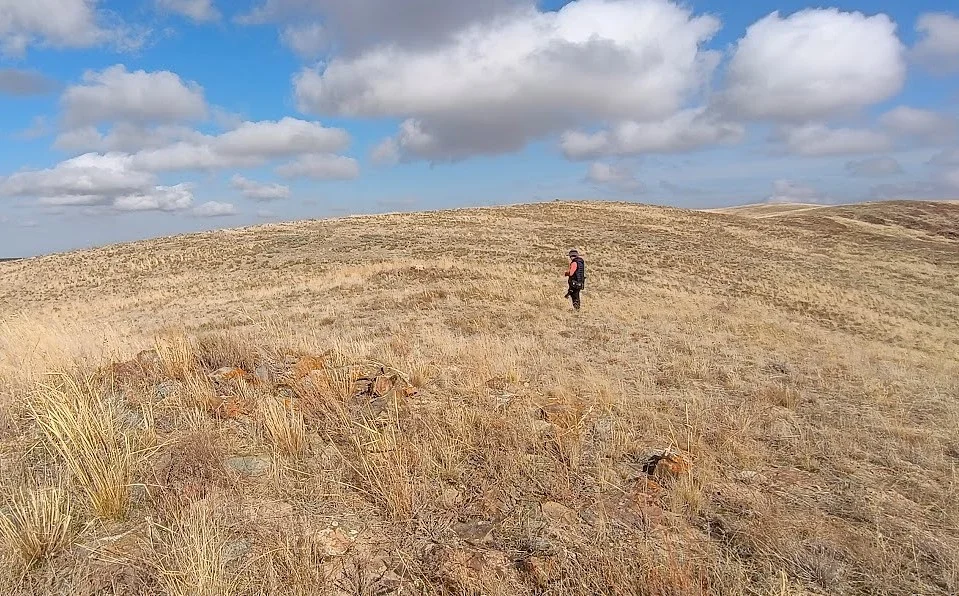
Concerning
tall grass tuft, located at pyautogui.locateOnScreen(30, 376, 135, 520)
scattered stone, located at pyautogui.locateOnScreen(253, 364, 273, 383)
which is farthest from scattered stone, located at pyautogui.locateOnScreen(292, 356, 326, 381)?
tall grass tuft, located at pyautogui.locateOnScreen(30, 376, 135, 520)

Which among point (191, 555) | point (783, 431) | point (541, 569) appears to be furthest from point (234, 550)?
point (783, 431)

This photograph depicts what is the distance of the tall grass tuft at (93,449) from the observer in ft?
10.9

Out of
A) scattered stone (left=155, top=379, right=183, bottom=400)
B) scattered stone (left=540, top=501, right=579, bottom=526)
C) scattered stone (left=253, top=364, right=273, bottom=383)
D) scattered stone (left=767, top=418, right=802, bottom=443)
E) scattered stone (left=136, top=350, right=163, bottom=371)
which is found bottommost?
scattered stone (left=767, top=418, right=802, bottom=443)

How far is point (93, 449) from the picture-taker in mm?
3635

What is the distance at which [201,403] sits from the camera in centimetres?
492

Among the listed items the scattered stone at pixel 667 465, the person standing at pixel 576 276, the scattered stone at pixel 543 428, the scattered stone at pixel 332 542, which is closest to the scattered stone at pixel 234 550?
the scattered stone at pixel 332 542

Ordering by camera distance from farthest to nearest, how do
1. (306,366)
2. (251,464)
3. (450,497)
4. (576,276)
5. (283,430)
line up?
(576,276) → (306,366) → (283,430) → (251,464) → (450,497)

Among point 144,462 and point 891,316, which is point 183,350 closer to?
point 144,462

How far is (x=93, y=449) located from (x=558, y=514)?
3.30 meters

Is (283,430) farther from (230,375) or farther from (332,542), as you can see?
(230,375)

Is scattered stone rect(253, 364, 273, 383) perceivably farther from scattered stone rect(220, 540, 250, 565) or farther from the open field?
scattered stone rect(220, 540, 250, 565)

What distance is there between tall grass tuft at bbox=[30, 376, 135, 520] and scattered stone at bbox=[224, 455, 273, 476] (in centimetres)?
67

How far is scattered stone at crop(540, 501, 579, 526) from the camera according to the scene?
3554 mm

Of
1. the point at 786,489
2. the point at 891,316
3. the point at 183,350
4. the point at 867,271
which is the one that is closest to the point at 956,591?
the point at 786,489
